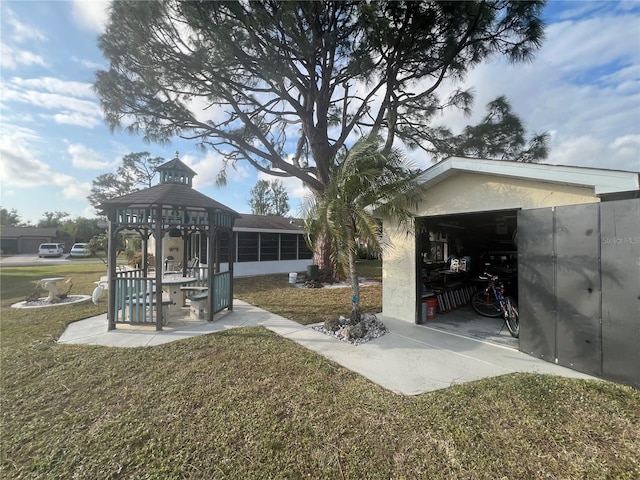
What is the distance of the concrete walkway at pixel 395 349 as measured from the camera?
368cm

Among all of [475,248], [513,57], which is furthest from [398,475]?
[513,57]

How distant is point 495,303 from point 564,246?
3410 mm

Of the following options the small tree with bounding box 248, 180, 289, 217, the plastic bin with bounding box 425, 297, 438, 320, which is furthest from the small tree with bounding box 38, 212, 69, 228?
the plastic bin with bounding box 425, 297, 438, 320

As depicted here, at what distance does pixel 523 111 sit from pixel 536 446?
10749 millimetres

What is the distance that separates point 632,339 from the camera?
3.31m

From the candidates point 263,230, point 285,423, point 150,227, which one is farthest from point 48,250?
point 285,423

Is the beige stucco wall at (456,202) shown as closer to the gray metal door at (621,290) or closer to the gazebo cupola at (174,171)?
the gray metal door at (621,290)

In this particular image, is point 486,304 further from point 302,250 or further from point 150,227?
point 302,250

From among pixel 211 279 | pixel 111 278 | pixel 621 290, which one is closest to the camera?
pixel 621 290

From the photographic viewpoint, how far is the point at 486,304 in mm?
6918

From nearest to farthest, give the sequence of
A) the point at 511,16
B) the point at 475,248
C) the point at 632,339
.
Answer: the point at 632,339 < the point at 511,16 < the point at 475,248

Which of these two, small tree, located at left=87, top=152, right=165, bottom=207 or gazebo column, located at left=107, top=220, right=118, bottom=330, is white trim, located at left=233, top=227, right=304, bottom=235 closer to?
gazebo column, located at left=107, top=220, right=118, bottom=330

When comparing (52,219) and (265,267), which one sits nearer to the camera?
(265,267)

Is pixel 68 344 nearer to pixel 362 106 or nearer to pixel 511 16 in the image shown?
pixel 362 106
